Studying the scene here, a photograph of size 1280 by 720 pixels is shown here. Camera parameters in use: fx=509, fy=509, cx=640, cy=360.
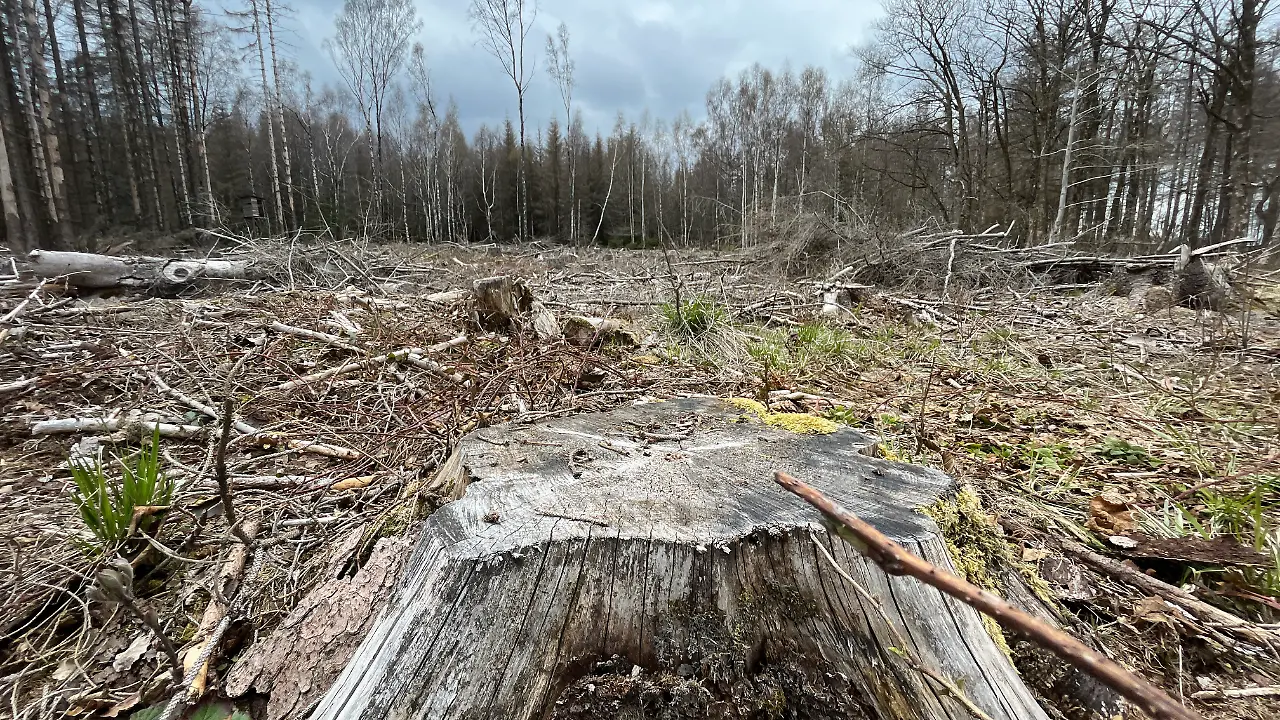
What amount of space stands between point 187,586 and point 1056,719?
2.28m

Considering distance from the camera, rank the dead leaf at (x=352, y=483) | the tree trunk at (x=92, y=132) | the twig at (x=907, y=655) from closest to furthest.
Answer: the twig at (x=907, y=655)
the dead leaf at (x=352, y=483)
the tree trunk at (x=92, y=132)

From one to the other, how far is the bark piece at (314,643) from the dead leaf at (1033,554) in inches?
67.6

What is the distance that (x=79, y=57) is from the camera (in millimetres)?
14156

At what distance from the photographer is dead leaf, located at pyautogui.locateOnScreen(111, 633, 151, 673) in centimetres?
135

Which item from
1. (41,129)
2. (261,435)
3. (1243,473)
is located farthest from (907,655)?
(41,129)

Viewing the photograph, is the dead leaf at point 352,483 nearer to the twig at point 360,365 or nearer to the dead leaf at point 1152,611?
the twig at point 360,365

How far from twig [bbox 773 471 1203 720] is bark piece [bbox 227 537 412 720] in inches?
41.4

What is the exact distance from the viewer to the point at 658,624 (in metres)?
0.90

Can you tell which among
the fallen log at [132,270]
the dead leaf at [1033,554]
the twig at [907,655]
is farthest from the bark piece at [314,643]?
the fallen log at [132,270]

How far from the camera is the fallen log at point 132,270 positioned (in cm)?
528

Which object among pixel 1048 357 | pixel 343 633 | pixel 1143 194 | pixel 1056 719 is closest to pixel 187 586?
pixel 343 633

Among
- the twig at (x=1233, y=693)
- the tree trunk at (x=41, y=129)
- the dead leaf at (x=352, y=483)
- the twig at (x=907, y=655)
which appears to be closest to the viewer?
the twig at (x=907, y=655)

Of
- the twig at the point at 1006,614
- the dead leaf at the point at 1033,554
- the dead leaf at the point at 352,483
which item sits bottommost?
the dead leaf at the point at 1033,554

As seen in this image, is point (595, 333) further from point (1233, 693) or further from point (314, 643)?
point (1233, 693)
